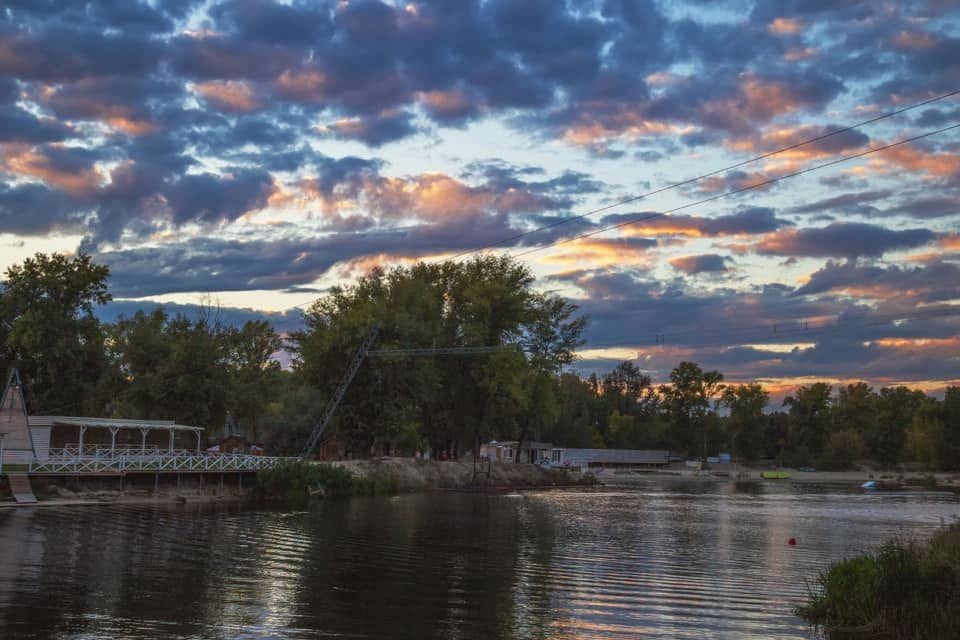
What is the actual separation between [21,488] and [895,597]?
43.1 m

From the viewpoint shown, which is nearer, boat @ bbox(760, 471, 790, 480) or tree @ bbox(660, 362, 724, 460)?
boat @ bbox(760, 471, 790, 480)

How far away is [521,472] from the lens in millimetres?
94000

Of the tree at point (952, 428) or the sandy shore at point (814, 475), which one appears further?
the tree at point (952, 428)

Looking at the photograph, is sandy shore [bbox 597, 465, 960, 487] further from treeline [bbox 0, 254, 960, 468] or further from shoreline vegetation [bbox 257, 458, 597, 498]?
shoreline vegetation [bbox 257, 458, 597, 498]

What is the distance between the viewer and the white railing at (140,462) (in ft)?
159

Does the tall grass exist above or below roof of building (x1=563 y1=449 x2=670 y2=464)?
above

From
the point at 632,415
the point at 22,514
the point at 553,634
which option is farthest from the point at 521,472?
the point at 632,415

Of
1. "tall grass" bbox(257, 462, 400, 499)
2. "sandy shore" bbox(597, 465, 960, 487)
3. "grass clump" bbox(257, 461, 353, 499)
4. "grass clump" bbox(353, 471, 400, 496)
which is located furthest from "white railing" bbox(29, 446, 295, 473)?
"sandy shore" bbox(597, 465, 960, 487)

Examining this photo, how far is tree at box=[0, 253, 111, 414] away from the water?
23674 millimetres

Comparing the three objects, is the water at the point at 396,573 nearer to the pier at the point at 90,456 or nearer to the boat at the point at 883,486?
the pier at the point at 90,456

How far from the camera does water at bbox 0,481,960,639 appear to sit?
18984mm

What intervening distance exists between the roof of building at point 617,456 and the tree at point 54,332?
302 feet

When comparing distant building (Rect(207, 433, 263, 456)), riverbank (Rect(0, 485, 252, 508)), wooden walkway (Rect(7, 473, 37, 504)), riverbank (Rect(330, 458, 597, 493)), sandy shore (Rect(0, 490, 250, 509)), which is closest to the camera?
wooden walkway (Rect(7, 473, 37, 504))

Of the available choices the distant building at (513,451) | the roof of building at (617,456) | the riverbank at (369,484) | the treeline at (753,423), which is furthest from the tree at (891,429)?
the riverbank at (369,484)
